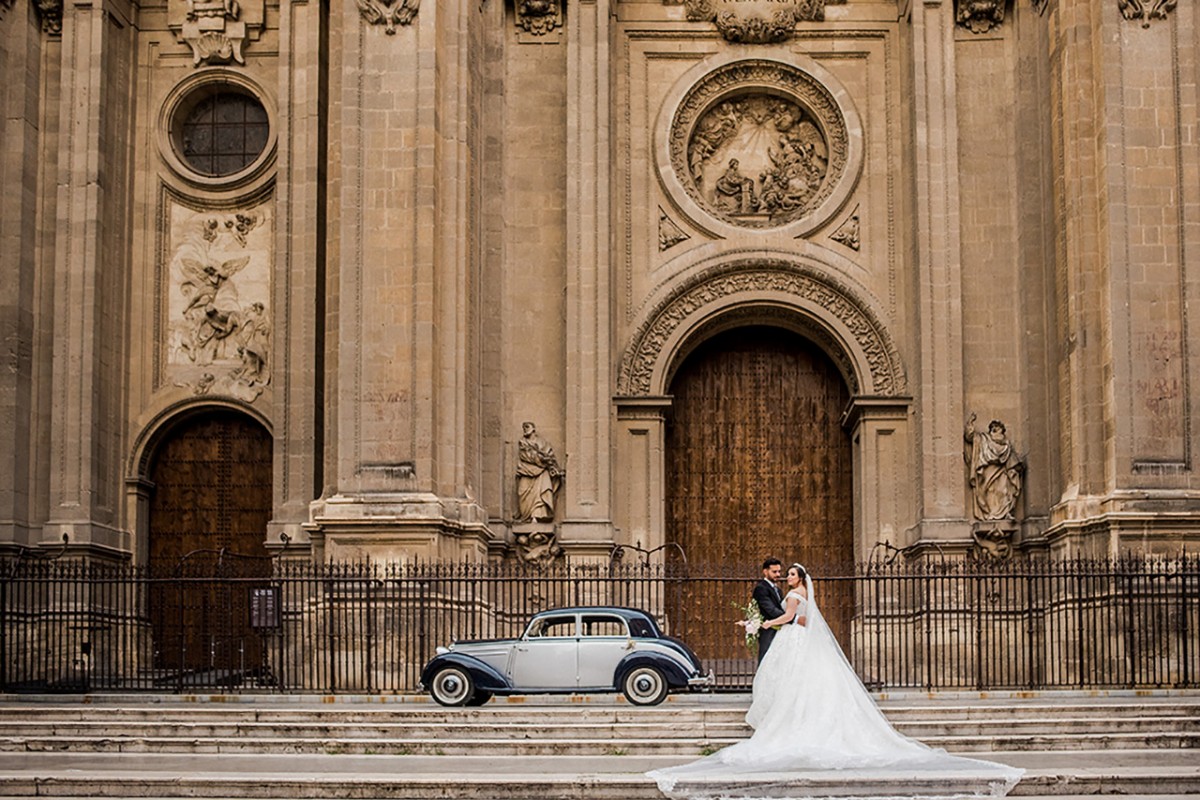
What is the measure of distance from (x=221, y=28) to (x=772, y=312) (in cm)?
1035

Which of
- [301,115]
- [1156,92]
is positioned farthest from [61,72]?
[1156,92]

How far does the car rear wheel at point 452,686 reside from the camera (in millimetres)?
21531

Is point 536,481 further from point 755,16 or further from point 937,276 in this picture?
point 755,16

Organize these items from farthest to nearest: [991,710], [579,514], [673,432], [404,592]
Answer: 1. [673,432]
2. [579,514]
3. [404,592]
4. [991,710]

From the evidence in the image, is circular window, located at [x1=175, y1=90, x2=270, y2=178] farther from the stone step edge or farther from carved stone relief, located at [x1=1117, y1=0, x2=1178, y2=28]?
the stone step edge

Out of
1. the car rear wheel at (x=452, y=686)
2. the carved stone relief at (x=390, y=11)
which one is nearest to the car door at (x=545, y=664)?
the car rear wheel at (x=452, y=686)

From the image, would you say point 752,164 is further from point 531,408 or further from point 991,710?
point 991,710

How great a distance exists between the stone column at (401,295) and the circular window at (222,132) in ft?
13.3

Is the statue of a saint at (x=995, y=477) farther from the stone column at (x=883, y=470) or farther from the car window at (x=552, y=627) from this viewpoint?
the car window at (x=552, y=627)

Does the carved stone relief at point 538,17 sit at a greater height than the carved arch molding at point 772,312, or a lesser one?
greater

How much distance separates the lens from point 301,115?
29.1 meters

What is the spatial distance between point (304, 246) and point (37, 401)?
5013 millimetres

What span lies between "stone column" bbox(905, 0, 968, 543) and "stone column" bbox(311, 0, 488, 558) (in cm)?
704

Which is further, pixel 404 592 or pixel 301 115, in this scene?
pixel 301 115
